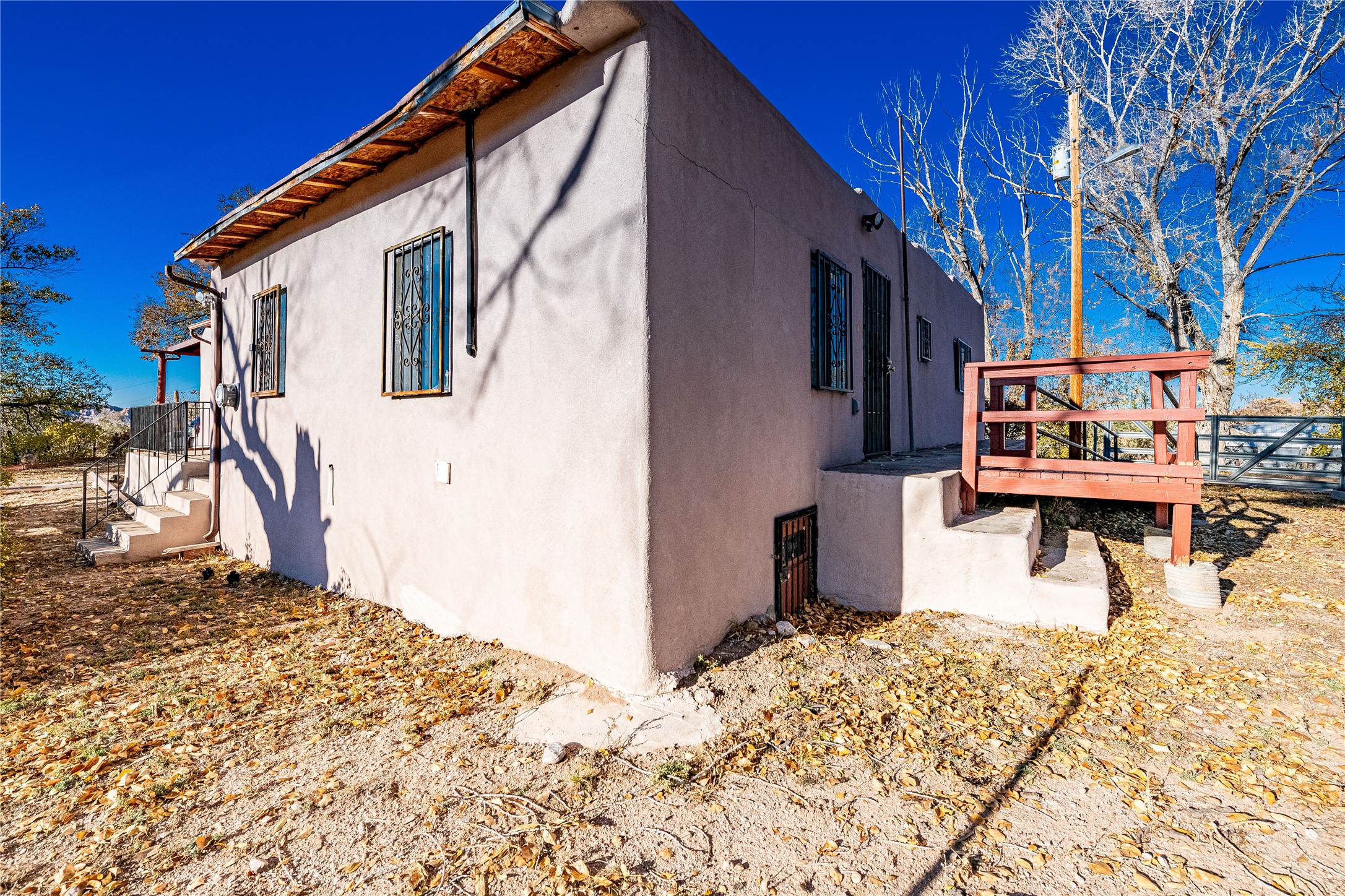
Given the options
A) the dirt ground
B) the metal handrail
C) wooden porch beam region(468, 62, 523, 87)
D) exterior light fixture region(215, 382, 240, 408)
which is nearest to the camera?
the dirt ground

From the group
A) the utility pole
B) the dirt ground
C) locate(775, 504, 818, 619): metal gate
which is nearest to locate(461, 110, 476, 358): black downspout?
the dirt ground

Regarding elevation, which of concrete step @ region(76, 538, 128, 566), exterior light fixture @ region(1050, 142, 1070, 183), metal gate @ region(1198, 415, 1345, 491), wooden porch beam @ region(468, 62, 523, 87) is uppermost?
exterior light fixture @ region(1050, 142, 1070, 183)

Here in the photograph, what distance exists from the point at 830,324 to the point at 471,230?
3386 millimetres

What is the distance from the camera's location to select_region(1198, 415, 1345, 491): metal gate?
35.8 ft

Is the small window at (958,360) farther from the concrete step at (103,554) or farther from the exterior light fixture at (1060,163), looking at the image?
the concrete step at (103,554)

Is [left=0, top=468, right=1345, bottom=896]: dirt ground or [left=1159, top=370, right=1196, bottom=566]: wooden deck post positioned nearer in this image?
[left=0, top=468, right=1345, bottom=896]: dirt ground

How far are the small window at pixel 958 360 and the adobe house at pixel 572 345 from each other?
19.7 feet

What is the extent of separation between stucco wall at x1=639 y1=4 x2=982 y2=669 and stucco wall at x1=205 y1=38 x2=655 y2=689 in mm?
181

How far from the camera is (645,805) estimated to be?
251 cm

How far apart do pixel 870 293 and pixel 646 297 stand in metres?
4.59

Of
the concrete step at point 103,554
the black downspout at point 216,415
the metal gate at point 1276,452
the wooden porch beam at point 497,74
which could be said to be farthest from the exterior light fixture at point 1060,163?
the concrete step at point 103,554

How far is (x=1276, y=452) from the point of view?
38.2 ft

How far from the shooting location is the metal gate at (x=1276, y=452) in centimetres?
1091

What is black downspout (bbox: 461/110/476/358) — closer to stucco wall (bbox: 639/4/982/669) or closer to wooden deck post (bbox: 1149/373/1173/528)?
stucco wall (bbox: 639/4/982/669)
